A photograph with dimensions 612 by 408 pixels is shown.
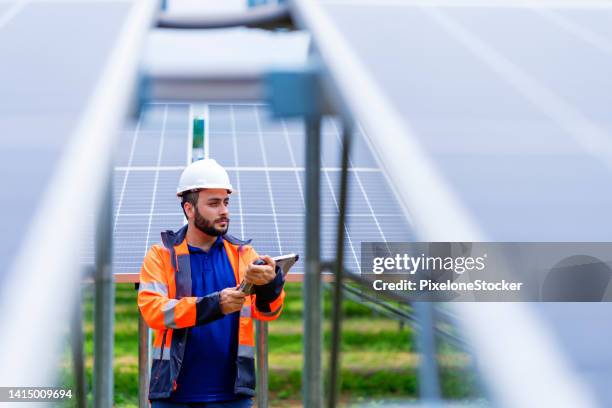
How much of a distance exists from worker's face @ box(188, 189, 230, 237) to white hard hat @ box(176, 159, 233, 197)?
2cm

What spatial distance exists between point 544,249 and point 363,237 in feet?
5.85

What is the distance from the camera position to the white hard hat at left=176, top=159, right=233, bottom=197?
2.83 metres

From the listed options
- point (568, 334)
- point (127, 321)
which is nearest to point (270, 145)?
point (568, 334)

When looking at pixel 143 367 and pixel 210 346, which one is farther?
pixel 143 367

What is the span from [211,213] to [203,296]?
22cm

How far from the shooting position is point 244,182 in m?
4.12

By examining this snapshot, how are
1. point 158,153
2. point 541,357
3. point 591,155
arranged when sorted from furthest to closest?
point 158,153
point 591,155
point 541,357

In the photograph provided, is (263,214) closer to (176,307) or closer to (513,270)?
(176,307)

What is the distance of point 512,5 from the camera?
10.2ft

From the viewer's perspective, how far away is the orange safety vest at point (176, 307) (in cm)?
268

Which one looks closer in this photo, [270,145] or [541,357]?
[541,357]

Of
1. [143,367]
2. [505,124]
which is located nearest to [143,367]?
[143,367]

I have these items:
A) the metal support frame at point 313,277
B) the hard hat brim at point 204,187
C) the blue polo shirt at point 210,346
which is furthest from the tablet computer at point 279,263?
the metal support frame at point 313,277

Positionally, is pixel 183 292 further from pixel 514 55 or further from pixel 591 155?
pixel 591 155
